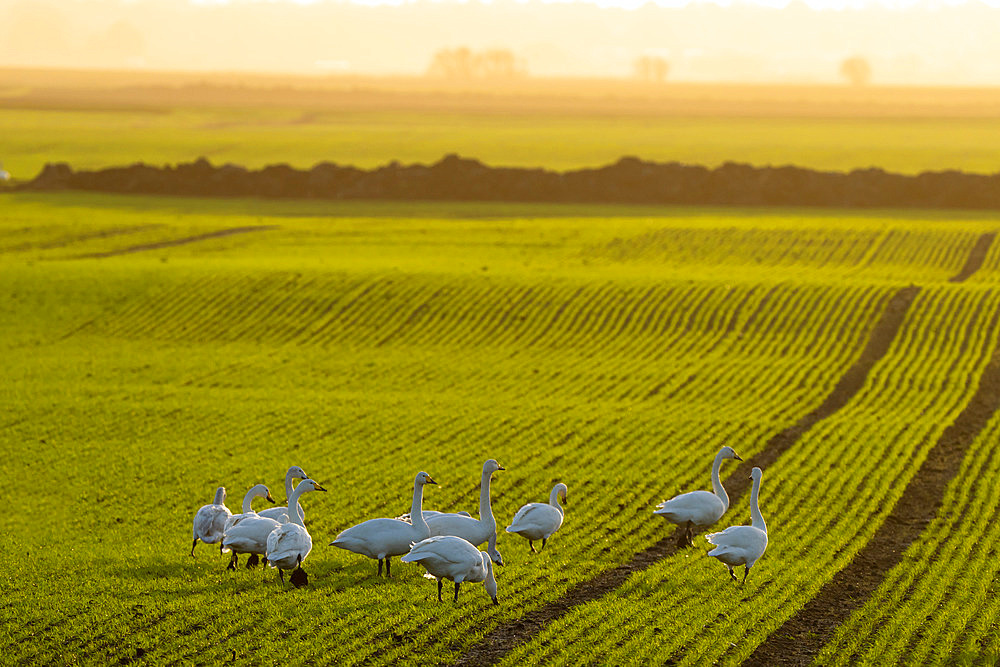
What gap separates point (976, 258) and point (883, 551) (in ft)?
165

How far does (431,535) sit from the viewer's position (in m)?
21.1

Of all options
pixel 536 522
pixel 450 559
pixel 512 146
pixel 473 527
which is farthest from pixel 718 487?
pixel 512 146

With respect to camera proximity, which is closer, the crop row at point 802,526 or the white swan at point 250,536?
the crop row at point 802,526

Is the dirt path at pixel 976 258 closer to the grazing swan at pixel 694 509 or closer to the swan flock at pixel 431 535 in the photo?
the grazing swan at pixel 694 509

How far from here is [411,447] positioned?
112 feet

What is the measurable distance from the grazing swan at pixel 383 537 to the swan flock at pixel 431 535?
0.02m

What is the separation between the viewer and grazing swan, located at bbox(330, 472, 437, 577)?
66.7ft

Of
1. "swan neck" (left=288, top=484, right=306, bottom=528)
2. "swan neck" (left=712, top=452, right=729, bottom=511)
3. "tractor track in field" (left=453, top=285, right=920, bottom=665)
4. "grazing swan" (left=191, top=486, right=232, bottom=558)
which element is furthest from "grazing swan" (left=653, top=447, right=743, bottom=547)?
"grazing swan" (left=191, top=486, right=232, bottom=558)

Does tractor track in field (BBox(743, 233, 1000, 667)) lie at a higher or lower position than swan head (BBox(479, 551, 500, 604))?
lower

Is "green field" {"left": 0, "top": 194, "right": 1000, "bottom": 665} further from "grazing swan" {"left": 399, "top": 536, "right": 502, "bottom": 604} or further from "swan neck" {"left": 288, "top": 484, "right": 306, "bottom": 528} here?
"swan neck" {"left": 288, "top": 484, "right": 306, "bottom": 528}

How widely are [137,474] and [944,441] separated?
23.7 m

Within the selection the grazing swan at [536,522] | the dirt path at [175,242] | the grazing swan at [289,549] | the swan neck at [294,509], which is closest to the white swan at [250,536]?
A: the swan neck at [294,509]

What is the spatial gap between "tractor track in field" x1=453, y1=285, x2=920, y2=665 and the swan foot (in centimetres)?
363

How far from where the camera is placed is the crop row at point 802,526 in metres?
18.4
